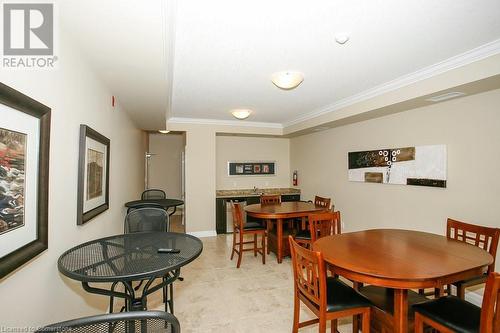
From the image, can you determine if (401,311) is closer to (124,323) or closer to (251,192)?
(124,323)

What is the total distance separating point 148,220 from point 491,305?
2.76 m

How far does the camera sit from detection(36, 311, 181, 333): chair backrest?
85 cm

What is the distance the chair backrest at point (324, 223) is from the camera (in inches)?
115

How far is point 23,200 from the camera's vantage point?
1178 millimetres

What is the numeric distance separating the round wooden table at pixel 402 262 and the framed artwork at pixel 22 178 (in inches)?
71.8

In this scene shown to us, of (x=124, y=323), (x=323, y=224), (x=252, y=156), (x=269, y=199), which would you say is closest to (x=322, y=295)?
(x=124, y=323)

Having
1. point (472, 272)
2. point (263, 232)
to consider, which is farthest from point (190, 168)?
point (472, 272)

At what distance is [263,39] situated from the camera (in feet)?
7.20

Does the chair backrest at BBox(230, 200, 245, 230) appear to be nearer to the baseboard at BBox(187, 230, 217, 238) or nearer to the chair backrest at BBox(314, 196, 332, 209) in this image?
the chair backrest at BBox(314, 196, 332, 209)

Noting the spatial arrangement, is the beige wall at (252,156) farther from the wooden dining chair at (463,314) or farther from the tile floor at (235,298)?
the wooden dining chair at (463,314)

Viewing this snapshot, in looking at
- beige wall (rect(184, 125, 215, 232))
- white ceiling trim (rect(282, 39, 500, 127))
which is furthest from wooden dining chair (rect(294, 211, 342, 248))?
beige wall (rect(184, 125, 215, 232))

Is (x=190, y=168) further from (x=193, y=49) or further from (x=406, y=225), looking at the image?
(x=406, y=225)

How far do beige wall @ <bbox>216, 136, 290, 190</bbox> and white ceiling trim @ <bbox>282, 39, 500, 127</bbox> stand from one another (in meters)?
2.51

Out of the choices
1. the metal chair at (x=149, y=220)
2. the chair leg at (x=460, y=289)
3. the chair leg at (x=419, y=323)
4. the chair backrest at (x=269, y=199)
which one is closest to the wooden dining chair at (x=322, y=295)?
the chair leg at (x=419, y=323)
